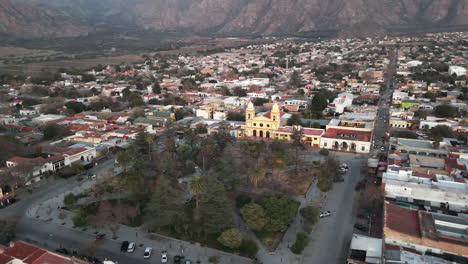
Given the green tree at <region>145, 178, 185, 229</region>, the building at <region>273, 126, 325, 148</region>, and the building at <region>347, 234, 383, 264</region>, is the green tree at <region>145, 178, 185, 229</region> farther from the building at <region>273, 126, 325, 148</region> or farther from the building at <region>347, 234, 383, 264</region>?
the building at <region>273, 126, 325, 148</region>

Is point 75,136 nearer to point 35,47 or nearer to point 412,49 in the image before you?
point 412,49

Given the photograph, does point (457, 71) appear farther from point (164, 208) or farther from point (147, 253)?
point (147, 253)

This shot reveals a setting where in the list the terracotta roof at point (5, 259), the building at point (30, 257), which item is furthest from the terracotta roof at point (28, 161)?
the terracotta roof at point (5, 259)

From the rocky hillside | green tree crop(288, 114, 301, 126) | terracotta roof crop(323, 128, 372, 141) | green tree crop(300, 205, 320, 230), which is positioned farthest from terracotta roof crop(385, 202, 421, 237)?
the rocky hillside

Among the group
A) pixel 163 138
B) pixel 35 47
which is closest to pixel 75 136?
pixel 163 138

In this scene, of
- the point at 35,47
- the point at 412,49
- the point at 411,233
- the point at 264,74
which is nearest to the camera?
the point at 411,233

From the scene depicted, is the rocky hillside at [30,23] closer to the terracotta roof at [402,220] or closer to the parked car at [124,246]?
the parked car at [124,246]

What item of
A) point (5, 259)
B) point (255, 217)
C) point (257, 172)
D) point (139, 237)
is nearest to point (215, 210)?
point (255, 217)
